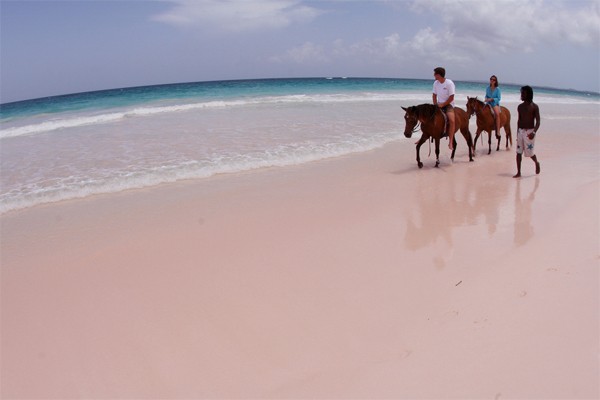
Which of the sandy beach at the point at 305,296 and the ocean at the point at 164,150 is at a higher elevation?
the ocean at the point at 164,150

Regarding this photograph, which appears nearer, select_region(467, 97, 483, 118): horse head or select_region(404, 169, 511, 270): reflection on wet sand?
select_region(404, 169, 511, 270): reflection on wet sand

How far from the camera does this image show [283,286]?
343 centimetres

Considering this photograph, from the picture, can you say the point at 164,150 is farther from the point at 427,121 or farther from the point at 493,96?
the point at 493,96

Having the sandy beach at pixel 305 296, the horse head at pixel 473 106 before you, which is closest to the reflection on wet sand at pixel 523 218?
the sandy beach at pixel 305 296

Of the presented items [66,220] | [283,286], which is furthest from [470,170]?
[66,220]

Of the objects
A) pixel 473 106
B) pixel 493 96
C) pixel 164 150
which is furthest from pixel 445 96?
pixel 164 150

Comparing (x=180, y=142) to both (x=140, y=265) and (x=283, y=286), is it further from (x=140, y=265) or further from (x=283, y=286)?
(x=283, y=286)

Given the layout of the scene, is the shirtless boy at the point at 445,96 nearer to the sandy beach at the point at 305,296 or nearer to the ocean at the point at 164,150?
the ocean at the point at 164,150

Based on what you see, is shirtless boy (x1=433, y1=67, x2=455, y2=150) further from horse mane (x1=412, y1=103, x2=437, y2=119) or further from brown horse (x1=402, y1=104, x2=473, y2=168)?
horse mane (x1=412, y1=103, x2=437, y2=119)

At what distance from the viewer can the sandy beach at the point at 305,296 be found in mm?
2398

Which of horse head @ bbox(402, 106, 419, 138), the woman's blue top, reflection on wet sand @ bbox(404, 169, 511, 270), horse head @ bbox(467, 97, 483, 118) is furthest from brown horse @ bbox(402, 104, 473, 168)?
the woman's blue top

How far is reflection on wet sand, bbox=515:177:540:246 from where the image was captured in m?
4.25

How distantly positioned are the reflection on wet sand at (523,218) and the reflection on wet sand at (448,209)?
23 centimetres

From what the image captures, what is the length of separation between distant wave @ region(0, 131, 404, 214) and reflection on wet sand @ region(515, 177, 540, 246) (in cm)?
426
